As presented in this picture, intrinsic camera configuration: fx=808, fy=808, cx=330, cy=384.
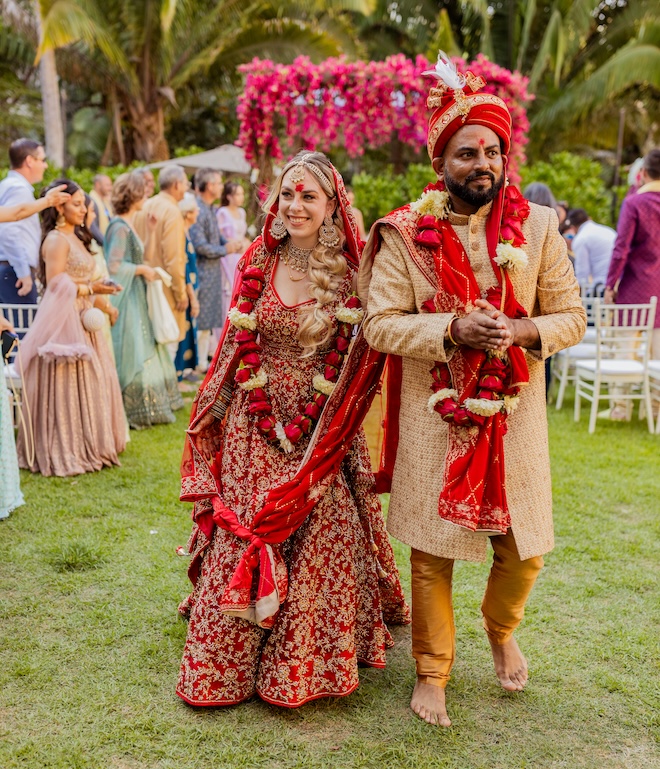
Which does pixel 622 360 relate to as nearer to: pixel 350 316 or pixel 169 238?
pixel 169 238

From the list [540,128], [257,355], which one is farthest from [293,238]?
[540,128]

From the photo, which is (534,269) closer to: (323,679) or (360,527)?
(360,527)

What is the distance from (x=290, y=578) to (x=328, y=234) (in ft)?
4.49

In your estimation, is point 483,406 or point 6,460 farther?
point 6,460

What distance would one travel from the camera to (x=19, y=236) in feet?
22.7

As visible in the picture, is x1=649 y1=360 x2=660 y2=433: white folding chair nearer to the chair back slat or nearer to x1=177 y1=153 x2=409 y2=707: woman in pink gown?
the chair back slat

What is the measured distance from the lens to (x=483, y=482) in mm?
2768

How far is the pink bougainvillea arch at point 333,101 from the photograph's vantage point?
10.9 meters

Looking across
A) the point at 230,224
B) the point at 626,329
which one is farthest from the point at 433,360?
the point at 230,224

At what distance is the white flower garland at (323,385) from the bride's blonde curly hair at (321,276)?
10cm

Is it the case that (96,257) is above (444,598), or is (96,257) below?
above

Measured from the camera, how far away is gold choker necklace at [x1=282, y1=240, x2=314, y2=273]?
327 centimetres

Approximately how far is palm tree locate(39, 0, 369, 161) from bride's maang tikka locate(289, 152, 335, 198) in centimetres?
1344

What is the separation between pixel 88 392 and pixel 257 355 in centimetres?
309
